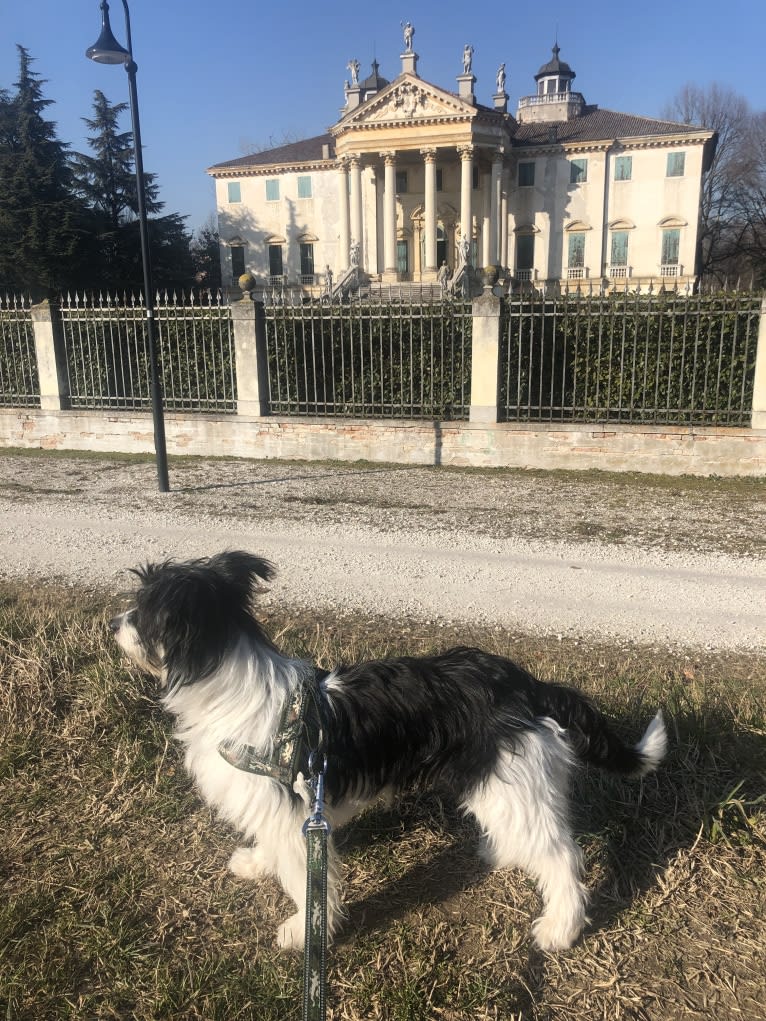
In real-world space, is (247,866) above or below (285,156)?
below

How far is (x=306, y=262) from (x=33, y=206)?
80.6 ft

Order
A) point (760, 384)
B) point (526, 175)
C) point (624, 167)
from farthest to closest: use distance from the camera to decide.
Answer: point (526, 175) < point (624, 167) < point (760, 384)

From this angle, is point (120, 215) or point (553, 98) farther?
point (553, 98)

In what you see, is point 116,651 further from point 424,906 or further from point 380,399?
point 380,399

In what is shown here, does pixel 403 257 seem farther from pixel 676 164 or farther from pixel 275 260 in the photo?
pixel 676 164

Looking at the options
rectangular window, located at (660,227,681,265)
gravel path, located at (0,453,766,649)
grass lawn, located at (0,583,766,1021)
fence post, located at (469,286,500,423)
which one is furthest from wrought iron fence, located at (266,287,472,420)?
rectangular window, located at (660,227,681,265)

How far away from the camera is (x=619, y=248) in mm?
51438

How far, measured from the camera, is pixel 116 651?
3920mm

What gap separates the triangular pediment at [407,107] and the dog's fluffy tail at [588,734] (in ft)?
166

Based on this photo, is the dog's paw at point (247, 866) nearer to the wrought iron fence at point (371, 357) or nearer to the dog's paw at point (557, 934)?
the dog's paw at point (557, 934)

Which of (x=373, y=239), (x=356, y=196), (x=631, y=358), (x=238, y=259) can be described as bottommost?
(x=631, y=358)

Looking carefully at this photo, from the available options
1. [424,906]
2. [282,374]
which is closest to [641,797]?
[424,906]

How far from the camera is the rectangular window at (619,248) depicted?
51156mm

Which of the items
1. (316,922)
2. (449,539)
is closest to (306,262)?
(449,539)
